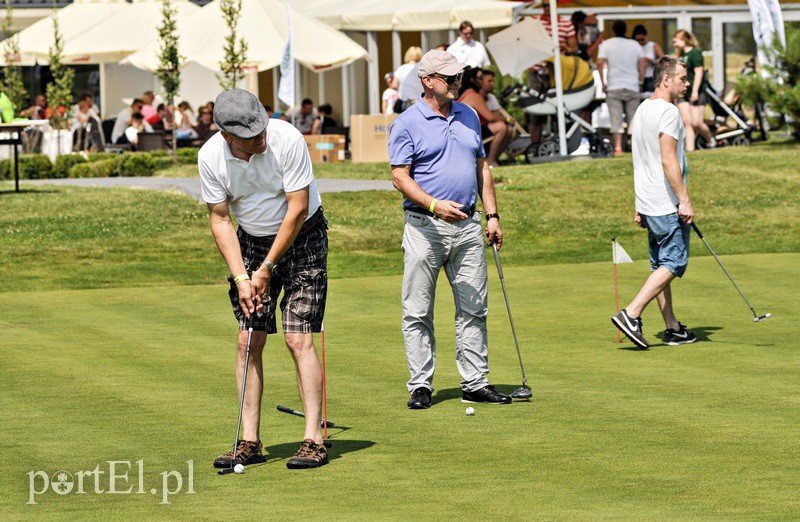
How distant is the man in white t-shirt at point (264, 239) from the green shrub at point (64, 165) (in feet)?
70.0

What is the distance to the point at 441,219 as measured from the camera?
799cm

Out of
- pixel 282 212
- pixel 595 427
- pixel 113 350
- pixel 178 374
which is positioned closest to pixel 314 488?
pixel 282 212

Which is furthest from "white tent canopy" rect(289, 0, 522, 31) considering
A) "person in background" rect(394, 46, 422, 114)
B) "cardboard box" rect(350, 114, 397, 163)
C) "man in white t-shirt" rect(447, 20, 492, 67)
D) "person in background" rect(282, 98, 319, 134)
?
"man in white t-shirt" rect(447, 20, 492, 67)

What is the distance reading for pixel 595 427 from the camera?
24.0ft

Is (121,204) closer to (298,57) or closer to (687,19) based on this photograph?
(298,57)

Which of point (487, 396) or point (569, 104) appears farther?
point (569, 104)

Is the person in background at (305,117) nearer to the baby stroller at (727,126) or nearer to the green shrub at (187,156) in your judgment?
the green shrub at (187,156)

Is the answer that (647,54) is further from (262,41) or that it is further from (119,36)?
(119,36)

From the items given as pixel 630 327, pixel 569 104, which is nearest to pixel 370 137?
pixel 569 104

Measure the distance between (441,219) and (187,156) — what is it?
19.5 m

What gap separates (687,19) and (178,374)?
22.8m

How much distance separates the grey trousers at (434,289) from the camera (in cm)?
804

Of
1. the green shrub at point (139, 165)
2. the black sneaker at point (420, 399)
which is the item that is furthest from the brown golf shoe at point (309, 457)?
the green shrub at point (139, 165)

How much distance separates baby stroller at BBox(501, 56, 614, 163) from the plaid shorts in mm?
15546
